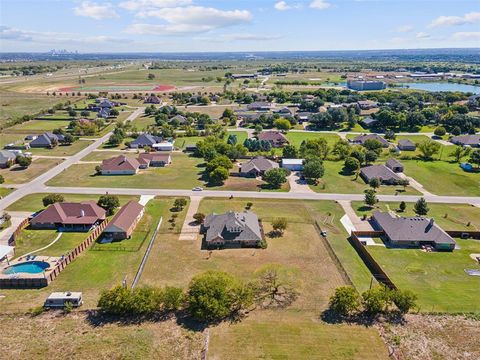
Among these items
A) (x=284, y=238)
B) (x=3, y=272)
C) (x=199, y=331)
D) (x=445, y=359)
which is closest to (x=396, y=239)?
(x=284, y=238)

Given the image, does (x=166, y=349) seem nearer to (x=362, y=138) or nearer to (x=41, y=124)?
(x=362, y=138)

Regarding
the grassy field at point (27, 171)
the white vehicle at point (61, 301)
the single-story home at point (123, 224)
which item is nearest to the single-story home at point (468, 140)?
the single-story home at point (123, 224)

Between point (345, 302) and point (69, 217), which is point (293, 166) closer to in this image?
point (69, 217)

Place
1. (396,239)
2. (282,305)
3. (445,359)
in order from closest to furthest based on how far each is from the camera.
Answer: (445,359) < (282,305) < (396,239)

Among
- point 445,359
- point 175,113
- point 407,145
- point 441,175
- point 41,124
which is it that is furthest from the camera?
point 175,113

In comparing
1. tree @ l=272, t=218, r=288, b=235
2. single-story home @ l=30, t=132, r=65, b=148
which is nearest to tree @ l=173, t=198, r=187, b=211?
tree @ l=272, t=218, r=288, b=235

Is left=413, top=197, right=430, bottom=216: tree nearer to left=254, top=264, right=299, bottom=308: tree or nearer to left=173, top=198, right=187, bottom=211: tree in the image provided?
left=254, top=264, right=299, bottom=308: tree
